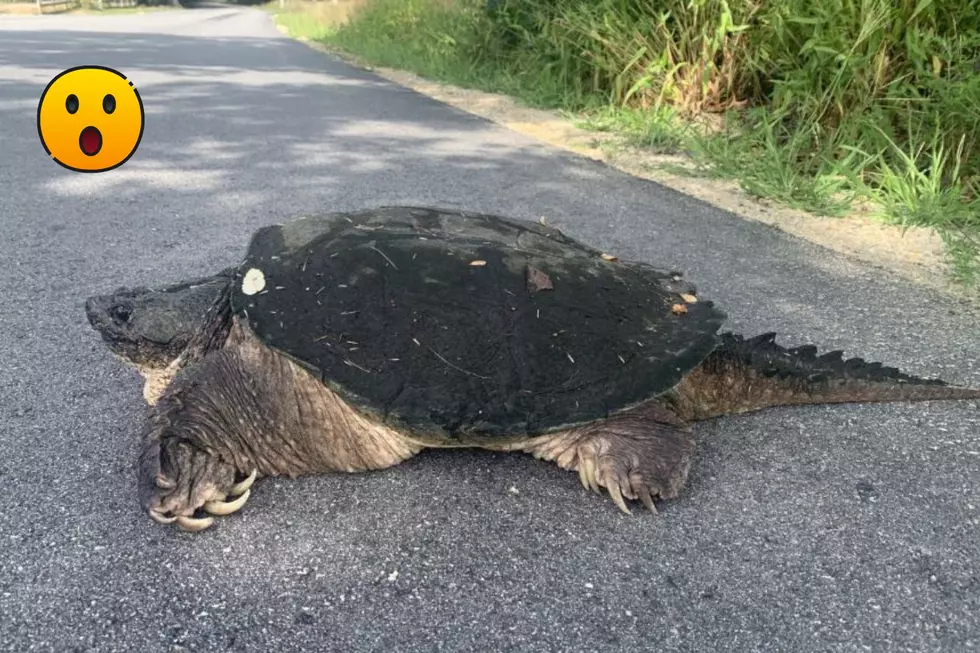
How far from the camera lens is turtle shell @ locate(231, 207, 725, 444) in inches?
63.7

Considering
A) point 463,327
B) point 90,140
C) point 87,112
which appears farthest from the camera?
point 90,140

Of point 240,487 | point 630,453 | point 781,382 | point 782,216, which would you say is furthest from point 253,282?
point 782,216

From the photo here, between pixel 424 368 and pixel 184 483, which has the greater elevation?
pixel 424 368

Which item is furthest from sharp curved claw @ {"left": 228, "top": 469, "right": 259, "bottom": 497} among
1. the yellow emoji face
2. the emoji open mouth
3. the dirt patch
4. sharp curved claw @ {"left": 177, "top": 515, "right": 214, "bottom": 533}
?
the dirt patch

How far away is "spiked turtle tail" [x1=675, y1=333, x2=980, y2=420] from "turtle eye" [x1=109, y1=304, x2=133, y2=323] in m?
1.39

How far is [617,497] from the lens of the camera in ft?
5.32

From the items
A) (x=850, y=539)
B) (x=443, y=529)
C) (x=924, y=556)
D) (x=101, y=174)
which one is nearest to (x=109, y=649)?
(x=443, y=529)

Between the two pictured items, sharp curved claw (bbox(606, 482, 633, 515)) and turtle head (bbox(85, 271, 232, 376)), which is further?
turtle head (bbox(85, 271, 232, 376))

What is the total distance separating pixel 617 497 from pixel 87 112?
2.58 meters

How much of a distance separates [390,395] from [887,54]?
3841 mm

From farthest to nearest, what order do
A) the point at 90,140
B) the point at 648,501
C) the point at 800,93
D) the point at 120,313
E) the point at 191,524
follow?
the point at 800,93, the point at 90,140, the point at 120,313, the point at 648,501, the point at 191,524

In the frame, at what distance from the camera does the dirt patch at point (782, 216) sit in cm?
311

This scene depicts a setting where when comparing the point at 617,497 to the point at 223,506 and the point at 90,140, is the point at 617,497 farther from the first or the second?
the point at 90,140

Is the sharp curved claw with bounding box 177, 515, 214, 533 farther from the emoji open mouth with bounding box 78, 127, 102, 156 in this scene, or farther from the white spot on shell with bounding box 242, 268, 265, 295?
the emoji open mouth with bounding box 78, 127, 102, 156
